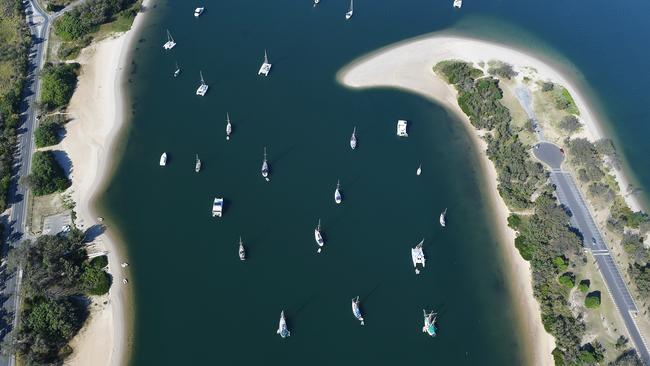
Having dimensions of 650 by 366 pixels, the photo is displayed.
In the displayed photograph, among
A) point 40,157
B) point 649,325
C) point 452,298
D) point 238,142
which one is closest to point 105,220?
point 40,157

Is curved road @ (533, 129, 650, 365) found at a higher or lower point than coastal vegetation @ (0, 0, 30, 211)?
lower

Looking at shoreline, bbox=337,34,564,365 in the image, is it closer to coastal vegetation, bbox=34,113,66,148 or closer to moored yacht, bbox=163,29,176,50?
moored yacht, bbox=163,29,176,50

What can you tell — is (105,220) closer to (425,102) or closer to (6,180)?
(6,180)

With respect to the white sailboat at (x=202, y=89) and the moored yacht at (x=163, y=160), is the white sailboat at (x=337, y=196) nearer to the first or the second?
the moored yacht at (x=163, y=160)

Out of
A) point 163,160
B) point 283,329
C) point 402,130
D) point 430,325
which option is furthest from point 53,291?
point 402,130

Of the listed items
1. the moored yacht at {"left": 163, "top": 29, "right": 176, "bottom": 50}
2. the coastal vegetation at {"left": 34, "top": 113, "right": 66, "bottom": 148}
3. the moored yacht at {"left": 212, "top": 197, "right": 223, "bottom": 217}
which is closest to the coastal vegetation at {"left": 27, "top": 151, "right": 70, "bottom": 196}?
the coastal vegetation at {"left": 34, "top": 113, "right": 66, "bottom": 148}
